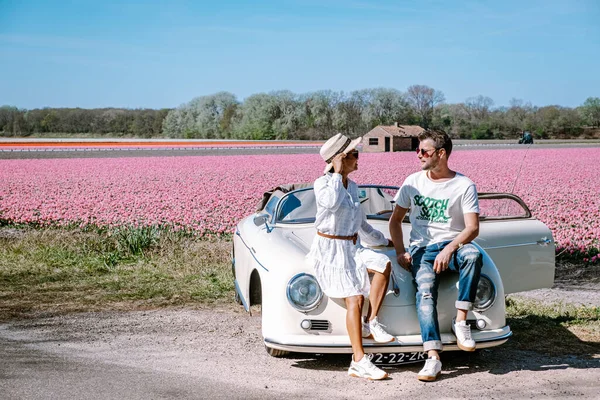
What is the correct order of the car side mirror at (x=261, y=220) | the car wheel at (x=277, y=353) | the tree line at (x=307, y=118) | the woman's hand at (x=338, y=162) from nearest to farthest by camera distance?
the woman's hand at (x=338, y=162)
the car wheel at (x=277, y=353)
the car side mirror at (x=261, y=220)
the tree line at (x=307, y=118)

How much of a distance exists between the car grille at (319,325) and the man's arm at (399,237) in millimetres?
704

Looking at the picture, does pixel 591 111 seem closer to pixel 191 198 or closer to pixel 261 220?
pixel 191 198

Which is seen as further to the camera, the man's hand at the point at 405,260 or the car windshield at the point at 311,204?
the car windshield at the point at 311,204

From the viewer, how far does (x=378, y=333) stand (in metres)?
4.48

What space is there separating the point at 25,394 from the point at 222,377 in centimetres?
122

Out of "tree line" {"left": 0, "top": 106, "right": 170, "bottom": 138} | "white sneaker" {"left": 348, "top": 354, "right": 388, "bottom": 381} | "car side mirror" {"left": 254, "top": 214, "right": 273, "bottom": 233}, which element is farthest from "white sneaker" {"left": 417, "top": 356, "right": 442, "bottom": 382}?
"tree line" {"left": 0, "top": 106, "right": 170, "bottom": 138}

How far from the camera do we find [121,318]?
254 inches

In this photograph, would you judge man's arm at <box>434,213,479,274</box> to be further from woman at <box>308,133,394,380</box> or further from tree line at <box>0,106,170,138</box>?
tree line at <box>0,106,170,138</box>

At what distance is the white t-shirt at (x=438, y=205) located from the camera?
4734 mm

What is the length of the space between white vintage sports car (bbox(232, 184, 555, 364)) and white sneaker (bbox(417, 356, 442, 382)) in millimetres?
130

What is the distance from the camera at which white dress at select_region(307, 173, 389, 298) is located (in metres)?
4.55

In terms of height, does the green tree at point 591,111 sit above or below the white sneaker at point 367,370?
above

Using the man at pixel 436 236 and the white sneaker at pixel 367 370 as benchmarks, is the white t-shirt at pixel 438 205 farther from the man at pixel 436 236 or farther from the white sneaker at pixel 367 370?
the white sneaker at pixel 367 370

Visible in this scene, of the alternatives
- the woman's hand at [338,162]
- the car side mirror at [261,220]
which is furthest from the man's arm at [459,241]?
the car side mirror at [261,220]
